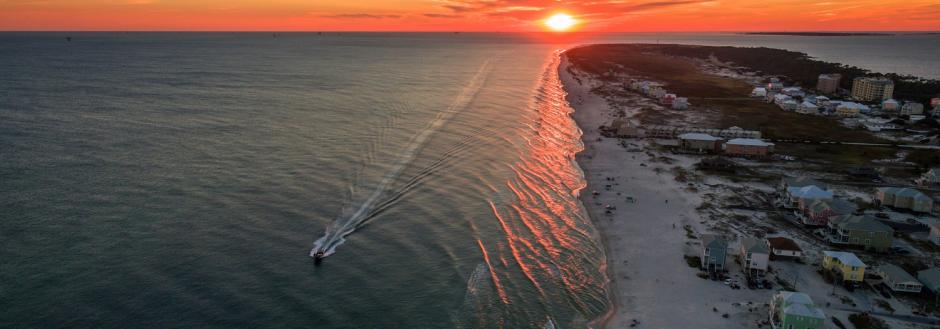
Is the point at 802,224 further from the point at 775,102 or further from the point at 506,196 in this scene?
the point at 775,102

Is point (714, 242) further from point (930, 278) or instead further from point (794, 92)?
point (794, 92)

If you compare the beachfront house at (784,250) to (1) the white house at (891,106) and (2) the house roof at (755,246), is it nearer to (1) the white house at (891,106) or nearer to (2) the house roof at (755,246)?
(2) the house roof at (755,246)

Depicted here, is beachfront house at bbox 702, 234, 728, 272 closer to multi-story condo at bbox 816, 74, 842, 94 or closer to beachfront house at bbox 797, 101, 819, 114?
beachfront house at bbox 797, 101, 819, 114

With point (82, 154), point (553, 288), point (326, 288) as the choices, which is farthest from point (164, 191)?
point (553, 288)

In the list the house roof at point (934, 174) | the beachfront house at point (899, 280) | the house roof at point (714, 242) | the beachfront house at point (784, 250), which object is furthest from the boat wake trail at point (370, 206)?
the house roof at point (934, 174)

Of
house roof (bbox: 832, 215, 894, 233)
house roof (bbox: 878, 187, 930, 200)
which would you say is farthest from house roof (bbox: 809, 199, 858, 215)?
house roof (bbox: 878, 187, 930, 200)

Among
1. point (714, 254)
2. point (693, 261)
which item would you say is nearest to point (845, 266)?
point (714, 254)
